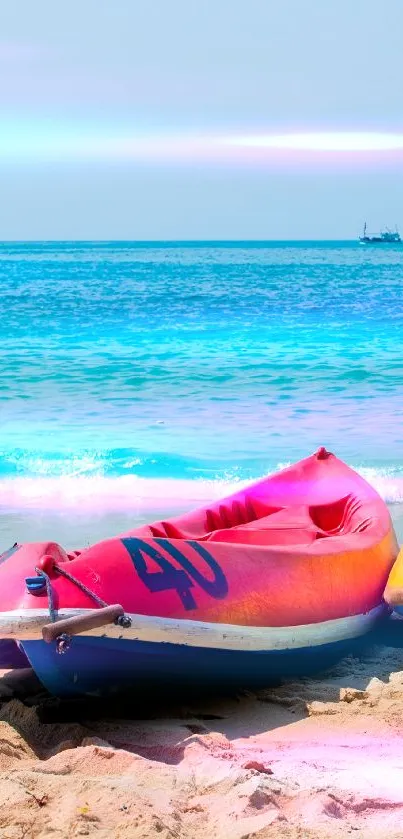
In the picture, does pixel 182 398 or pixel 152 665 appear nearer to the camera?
pixel 152 665

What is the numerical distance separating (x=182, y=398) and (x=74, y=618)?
883 cm

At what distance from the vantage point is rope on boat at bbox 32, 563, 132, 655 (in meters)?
3.53

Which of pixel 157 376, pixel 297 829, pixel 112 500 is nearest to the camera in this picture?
pixel 297 829

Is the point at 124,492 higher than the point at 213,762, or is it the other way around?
the point at 213,762

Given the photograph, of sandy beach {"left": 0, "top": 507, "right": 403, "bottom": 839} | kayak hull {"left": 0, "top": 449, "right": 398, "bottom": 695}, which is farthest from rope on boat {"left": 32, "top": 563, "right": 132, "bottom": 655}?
sandy beach {"left": 0, "top": 507, "right": 403, "bottom": 839}

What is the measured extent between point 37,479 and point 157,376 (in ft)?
19.0

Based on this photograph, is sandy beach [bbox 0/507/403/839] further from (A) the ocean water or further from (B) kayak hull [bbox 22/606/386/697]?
(A) the ocean water

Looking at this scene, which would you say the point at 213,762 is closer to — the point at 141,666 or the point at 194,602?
the point at 141,666

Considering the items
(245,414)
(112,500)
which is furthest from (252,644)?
(245,414)

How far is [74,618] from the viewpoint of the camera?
355 centimetres

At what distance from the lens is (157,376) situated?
14.1 m

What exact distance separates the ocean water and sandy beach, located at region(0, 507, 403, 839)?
3062 millimetres

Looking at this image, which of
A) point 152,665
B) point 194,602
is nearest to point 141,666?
point 152,665

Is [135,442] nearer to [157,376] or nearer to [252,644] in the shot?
[157,376]
